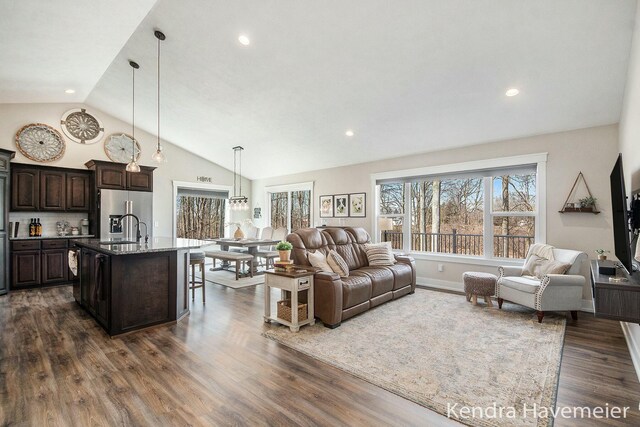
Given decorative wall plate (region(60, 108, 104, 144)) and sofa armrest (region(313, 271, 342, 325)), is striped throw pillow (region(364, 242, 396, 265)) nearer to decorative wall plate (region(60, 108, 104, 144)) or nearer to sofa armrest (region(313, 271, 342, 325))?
sofa armrest (region(313, 271, 342, 325))

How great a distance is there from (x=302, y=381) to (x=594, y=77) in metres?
4.28

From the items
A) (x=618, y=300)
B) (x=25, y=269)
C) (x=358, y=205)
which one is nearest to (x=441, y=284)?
(x=358, y=205)

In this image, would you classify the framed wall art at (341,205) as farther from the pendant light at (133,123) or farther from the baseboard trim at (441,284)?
the pendant light at (133,123)

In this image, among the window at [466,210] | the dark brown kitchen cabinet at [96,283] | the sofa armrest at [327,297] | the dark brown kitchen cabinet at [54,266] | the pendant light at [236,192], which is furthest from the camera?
the pendant light at [236,192]

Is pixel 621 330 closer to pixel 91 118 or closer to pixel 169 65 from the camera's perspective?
pixel 169 65

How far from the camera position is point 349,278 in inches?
150

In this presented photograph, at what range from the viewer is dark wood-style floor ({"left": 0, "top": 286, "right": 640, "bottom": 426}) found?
1.92 m

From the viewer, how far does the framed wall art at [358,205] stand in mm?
6371

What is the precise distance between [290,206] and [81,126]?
4.90 m

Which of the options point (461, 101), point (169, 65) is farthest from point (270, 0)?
point (461, 101)

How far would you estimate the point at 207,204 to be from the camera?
8523 millimetres

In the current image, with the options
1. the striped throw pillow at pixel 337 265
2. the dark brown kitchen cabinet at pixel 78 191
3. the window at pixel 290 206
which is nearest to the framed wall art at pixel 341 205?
the window at pixel 290 206

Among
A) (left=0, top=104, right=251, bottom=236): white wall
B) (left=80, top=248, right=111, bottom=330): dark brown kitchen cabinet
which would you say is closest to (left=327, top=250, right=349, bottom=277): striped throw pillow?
(left=80, top=248, right=111, bottom=330): dark brown kitchen cabinet

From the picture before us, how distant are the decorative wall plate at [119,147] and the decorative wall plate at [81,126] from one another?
0.66 feet
